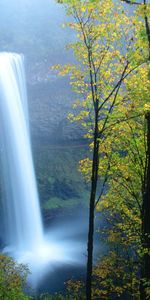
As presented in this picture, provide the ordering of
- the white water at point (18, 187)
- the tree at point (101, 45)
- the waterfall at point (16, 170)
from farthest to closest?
the waterfall at point (16, 170) < the white water at point (18, 187) < the tree at point (101, 45)

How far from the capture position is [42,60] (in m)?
42.7

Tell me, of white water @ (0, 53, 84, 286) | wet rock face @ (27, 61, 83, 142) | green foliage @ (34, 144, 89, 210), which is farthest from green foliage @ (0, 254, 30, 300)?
wet rock face @ (27, 61, 83, 142)

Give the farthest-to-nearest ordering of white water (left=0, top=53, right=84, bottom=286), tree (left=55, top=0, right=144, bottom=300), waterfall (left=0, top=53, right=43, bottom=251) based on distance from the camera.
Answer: waterfall (left=0, top=53, right=43, bottom=251)
white water (left=0, top=53, right=84, bottom=286)
tree (left=55, top=0, right=144, bottom=300)

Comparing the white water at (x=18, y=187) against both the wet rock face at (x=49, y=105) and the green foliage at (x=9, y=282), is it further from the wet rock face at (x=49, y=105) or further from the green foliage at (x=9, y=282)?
the green foliage at (x=9, y=282)

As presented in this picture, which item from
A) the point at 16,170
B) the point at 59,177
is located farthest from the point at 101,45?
the point at 59,177

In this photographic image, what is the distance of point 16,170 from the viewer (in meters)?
33.2

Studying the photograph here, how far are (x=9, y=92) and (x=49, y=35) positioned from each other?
1444 centimetres

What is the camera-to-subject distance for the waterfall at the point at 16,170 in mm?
31734

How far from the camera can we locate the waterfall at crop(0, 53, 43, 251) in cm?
3173

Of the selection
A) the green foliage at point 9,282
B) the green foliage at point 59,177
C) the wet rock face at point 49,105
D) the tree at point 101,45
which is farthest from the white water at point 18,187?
the tree at point 101,45

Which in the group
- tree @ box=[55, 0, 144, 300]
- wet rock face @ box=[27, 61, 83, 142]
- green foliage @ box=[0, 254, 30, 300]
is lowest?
green foliage @ box=[0, 254, 30, 300]

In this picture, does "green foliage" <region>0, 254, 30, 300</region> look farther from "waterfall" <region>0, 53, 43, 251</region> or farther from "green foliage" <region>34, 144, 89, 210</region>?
"green foliage" <region>34, 144, 89, 210</region>

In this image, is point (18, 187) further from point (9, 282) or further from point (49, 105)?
point (9, 282)

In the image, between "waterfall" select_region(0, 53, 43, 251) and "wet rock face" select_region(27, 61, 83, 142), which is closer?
"waterfall" select_region(0, 53, 43, 251)
